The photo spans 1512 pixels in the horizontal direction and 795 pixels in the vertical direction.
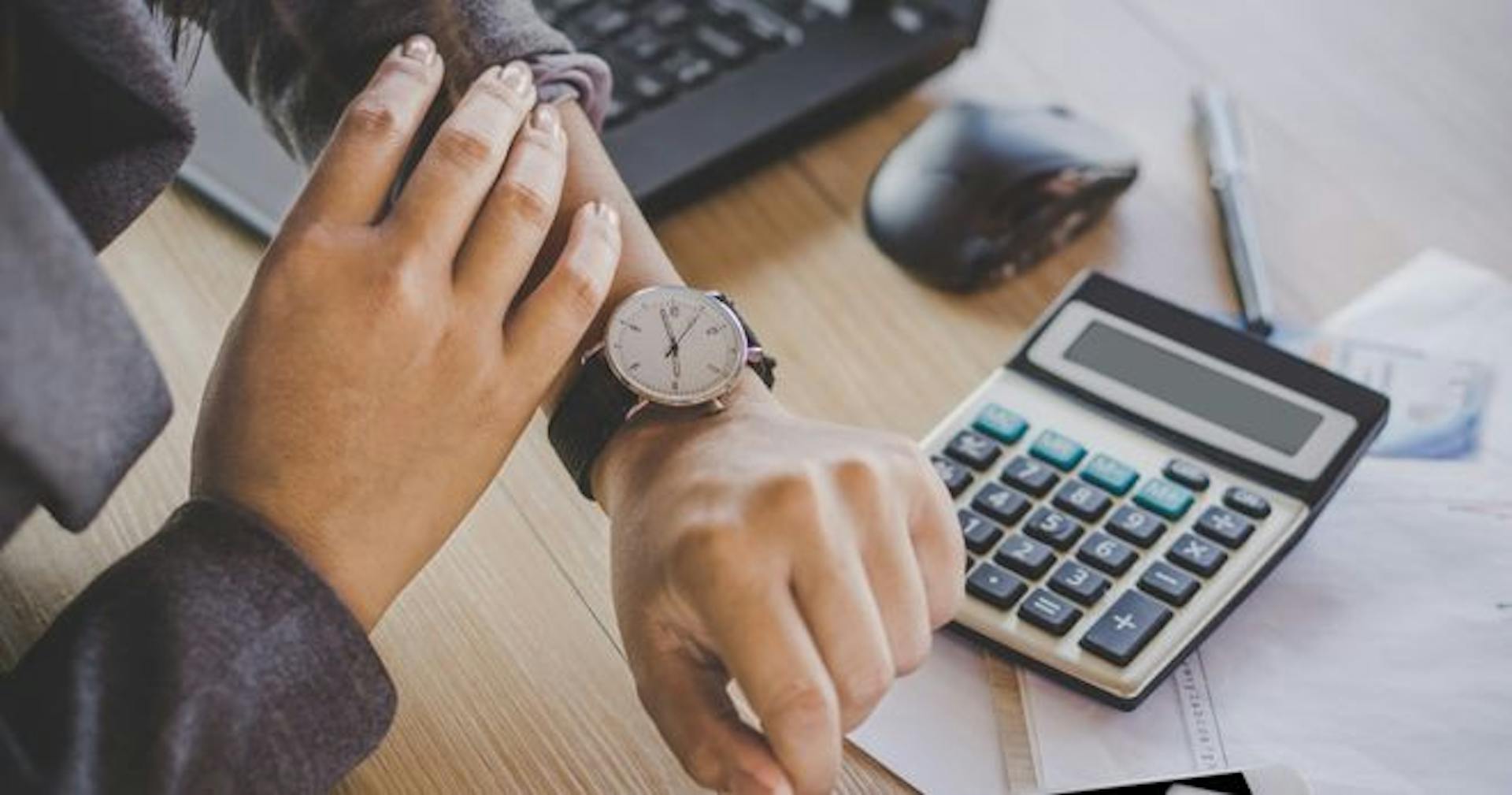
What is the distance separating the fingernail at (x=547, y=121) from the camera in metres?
0.62

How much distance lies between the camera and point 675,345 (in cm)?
60

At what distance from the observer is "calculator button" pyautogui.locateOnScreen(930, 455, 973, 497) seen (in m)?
0.63

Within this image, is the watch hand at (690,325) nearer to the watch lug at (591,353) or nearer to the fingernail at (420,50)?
the watch lug at (591,353)

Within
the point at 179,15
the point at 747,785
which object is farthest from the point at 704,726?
the point at 179,15

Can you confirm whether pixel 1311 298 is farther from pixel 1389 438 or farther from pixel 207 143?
pixel 207 143

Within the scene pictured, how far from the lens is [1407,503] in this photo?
656mm

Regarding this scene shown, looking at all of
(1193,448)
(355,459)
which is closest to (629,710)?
(355,459)

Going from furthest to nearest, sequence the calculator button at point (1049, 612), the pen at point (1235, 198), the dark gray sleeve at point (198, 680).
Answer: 1. the pen at point (1235, 198)
2. the calculator button at point (1049, 612)
3. the dark gray sleeve at point (198, 680)

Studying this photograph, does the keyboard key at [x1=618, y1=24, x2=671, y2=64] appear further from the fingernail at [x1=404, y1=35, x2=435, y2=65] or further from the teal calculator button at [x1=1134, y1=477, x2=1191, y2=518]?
the teal calculator button at [x1=1134, y1=477, x2=1191, y2=518]

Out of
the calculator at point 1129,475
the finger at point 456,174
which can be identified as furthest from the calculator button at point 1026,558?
the finger at point 456,174

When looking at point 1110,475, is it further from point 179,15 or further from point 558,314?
point 179,15

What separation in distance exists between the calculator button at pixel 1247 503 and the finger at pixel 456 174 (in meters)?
0.28

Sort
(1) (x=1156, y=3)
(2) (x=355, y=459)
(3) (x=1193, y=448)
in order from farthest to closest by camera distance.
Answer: (1) (x=1156, y=3) < (3) (x=1193, y=448) < (2) (x=355, y=459)

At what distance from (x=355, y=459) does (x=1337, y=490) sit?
0.36 metres
